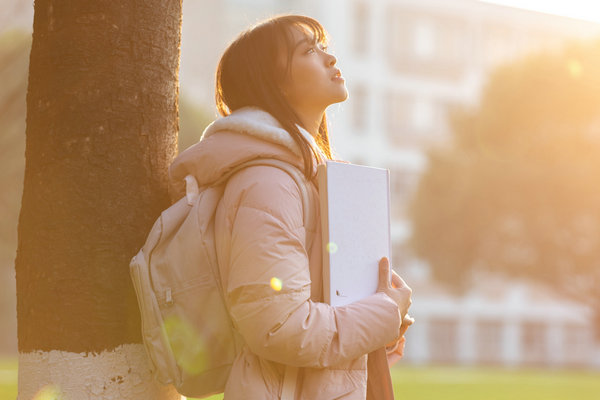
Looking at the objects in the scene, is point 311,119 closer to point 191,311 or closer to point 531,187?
point 191,311

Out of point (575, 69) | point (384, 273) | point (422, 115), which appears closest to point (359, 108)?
point (422, 115)

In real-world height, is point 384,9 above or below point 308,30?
below

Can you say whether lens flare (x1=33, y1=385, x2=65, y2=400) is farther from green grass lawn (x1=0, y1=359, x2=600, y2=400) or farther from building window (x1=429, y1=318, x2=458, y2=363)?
building window (x1=429, y1=318, x2=458, y2=363)

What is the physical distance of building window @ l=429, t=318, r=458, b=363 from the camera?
45.3 metres

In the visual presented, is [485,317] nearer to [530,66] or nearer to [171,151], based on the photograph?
[530,66]

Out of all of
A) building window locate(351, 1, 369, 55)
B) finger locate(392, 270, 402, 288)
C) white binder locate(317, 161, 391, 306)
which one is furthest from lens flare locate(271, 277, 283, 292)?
building window locate(351, 1, 369, 55)

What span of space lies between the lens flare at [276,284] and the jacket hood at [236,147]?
0.42 metres

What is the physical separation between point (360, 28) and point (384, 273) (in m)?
43.4

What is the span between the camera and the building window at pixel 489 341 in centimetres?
4650

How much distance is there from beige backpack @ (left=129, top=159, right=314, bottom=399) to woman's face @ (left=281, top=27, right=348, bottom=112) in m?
0.37

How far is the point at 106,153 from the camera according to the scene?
2.89 meters

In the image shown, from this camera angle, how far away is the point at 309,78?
300 cm

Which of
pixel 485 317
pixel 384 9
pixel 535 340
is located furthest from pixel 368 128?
pixel 535 340

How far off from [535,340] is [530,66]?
78.7 feet
